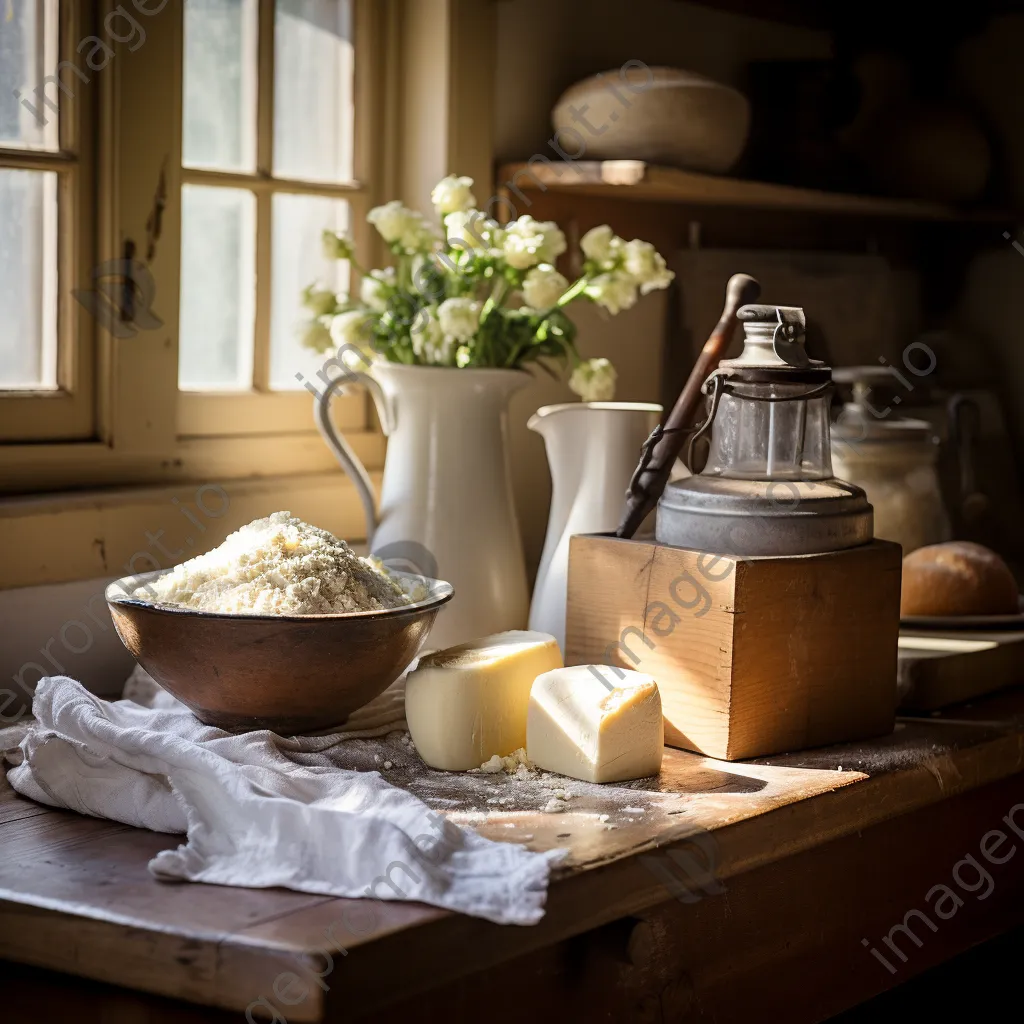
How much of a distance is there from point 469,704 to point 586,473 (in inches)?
14.7

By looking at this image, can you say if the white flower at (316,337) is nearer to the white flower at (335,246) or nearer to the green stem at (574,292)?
the white flower at (335,246)

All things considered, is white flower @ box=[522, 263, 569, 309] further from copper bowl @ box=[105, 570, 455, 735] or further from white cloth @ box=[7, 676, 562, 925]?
white cloth @ box=[7, 676, 562, 925]

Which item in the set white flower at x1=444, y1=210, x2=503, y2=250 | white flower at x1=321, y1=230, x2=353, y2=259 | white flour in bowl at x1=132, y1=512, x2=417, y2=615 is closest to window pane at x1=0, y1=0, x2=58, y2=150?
white flower at x1=321, y1=230, x2=353, y2=259

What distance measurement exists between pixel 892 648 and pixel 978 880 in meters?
0.26

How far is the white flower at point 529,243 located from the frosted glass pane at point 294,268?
31 cm

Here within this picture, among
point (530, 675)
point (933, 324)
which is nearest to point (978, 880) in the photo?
point (530, 675)

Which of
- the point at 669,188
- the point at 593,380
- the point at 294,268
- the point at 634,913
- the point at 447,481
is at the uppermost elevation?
the point at 669,188

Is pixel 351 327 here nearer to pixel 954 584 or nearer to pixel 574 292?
pixel 574 292

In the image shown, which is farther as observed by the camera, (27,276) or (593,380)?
(593,380)

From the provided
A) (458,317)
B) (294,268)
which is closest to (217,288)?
(294,268)

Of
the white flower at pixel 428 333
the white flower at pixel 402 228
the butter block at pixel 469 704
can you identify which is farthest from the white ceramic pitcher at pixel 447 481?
the butter block at pixel 469 704

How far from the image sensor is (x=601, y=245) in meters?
1.48

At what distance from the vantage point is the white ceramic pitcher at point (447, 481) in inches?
55.4

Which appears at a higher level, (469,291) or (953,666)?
(469,291)
